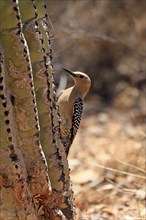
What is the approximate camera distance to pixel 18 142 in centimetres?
342

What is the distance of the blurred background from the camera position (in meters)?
7.56

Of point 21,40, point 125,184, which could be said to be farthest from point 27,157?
point 125,184

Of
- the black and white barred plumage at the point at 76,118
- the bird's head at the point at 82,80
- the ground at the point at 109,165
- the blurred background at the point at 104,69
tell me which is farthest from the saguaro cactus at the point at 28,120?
the blurred background at the point at 104,69

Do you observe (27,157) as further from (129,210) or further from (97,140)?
(97,140)

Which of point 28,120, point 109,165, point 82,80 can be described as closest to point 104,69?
point 109,165

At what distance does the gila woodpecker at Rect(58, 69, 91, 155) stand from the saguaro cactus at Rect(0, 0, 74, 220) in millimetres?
901

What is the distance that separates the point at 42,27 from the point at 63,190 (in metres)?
1.02

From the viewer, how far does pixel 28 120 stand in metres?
3.43

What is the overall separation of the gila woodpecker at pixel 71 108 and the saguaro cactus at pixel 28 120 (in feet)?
2.96

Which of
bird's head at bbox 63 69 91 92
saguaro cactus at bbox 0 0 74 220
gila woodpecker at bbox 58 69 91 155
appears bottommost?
saguaro cactus at bbox 0 0 74 220

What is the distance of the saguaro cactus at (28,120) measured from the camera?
3260 mm

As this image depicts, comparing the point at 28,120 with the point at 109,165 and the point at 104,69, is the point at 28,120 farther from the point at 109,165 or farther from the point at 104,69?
the point at 104,69

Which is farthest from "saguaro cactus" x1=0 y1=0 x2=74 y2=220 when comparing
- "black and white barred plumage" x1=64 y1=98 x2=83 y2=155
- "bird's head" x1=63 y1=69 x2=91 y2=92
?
"bird's head" x1=63 y1=69 x2=91 y2=92

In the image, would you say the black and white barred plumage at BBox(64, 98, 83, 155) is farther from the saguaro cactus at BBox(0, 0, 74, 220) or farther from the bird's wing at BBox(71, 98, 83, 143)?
the saguaro cactus at BBox(0, 0, 74, 220)
